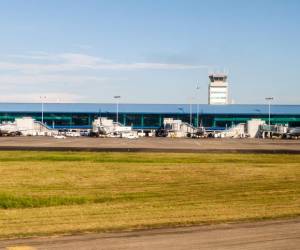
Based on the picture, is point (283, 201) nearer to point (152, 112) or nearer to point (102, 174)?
point (102, 174)

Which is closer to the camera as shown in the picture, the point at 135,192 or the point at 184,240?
the point at 184,240

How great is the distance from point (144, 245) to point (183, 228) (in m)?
3.93

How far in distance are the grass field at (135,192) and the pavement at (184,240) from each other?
4.38ft

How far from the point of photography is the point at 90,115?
195750 mm

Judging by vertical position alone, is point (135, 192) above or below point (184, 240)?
above

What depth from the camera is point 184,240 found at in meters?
21.5

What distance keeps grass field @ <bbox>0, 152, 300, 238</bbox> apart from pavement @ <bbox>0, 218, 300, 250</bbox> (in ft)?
Answer: 4.38

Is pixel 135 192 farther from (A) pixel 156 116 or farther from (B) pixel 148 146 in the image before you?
(A) pixel 156 116

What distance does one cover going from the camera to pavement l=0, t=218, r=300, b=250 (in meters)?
20.2

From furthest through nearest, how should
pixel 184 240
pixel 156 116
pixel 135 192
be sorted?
pixel 156 116 → pixel 135 192 → pixel 184 240

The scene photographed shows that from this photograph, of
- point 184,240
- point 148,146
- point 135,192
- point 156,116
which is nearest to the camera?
point 184,240

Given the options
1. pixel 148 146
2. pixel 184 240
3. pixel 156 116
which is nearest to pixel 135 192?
pixel 184 240

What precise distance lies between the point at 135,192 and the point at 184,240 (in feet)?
47.7

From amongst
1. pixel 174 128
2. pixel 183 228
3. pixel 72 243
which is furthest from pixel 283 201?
pixel 174 128
